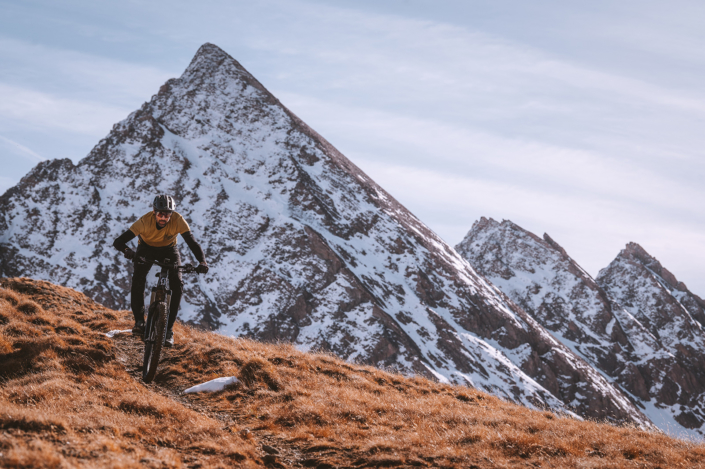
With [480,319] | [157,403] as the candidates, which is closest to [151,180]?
[480,319]

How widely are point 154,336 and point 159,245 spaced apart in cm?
180

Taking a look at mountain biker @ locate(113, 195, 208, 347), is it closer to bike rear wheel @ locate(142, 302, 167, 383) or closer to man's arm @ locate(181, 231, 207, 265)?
man's arm @ locate(181, 231, 207, 265)

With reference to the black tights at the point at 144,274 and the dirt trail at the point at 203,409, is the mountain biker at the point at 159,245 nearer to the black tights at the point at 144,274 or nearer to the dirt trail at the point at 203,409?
the black tights at the point at 144,274

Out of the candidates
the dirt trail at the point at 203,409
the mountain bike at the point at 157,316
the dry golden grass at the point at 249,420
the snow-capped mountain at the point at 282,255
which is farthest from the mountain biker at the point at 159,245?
the snow-capped mountain at the point at 282,255

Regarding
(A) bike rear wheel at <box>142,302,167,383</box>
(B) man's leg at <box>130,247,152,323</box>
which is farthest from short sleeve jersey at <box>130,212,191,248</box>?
(A) bike rear wheel at <box>142,302,167,383</box>

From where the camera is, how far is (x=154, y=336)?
9.47 m

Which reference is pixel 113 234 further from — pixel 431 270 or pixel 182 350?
pixel 182 350

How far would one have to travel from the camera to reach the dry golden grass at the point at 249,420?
6.00 m

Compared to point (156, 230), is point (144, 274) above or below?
below

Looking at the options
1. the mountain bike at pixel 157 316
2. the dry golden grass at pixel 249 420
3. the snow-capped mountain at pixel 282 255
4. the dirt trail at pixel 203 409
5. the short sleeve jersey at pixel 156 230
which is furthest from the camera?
the snow-capped mountain at pixel 282 255

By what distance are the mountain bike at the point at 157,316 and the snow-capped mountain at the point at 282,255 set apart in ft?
401

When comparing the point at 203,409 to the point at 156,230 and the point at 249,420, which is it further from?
the point at 156,230

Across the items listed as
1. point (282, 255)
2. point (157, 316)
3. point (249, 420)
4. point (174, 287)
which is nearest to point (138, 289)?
point (174, 287)

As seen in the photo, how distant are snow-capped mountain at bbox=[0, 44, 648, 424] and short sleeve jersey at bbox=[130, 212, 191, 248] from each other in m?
123
